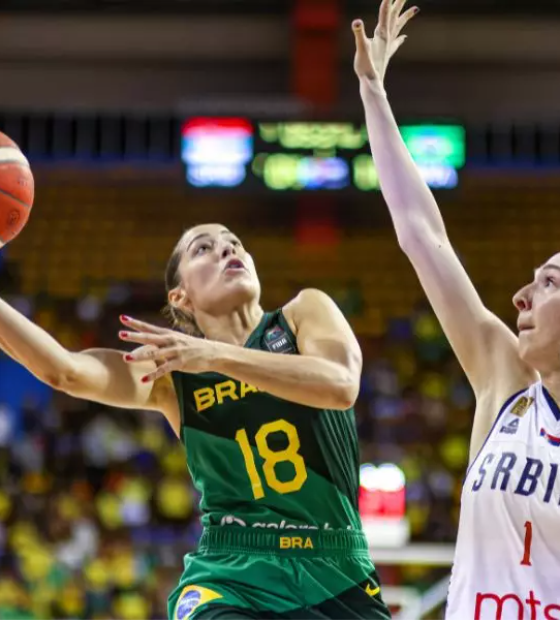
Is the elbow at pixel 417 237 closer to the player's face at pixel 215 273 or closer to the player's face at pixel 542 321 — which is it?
the player's face at pixel 542 321

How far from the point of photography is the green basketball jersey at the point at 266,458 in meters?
3.55

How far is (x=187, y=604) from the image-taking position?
338 cm

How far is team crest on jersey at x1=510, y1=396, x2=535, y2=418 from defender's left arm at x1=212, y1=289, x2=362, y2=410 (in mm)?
632

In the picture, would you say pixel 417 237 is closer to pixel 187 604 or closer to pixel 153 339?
pixel 153 339

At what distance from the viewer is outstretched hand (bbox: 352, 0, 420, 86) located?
11.8 ft

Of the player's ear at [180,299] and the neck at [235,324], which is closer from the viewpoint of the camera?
the neck at [235,324]

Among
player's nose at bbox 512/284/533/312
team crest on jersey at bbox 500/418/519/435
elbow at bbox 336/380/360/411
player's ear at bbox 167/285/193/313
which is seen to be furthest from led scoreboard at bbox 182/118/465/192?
team crest on jersey at bbox 500/418/519/435

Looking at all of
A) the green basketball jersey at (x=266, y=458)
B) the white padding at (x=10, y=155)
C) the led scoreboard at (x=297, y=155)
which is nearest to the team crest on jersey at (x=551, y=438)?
the green basketball jersey at (x=266, y=458)

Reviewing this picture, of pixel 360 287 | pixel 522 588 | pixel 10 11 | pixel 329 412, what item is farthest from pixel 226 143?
pixel 522 588

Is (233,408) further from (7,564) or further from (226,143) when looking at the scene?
(226,143)

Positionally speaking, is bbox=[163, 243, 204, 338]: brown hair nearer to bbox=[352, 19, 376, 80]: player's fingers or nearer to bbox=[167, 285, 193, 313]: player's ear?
bbox=[167, 285, 193, 313]: player's ear

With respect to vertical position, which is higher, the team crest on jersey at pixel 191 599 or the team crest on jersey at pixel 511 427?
the team crest on jersey at pixel 511 427

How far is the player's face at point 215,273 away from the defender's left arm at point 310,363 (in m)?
0.18

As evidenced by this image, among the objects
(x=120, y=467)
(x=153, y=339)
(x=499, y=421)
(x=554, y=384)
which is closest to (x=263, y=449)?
(x=153, y=339)
